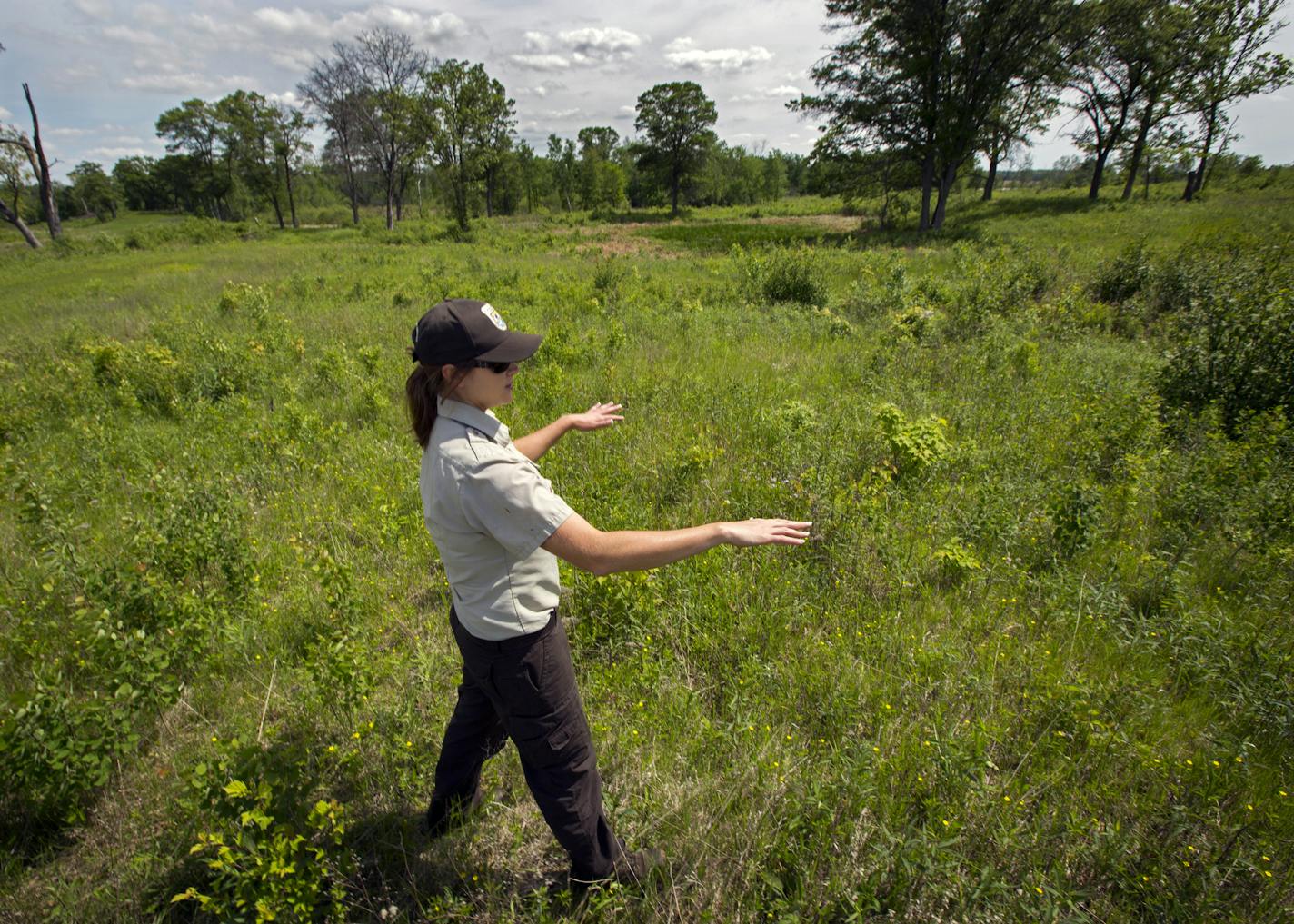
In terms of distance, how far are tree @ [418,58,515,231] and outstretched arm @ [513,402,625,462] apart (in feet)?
124

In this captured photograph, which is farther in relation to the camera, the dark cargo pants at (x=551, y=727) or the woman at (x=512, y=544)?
the dark cargo pants at (x=551, y=727)

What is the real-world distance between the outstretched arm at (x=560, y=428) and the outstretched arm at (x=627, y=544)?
76 centimetres

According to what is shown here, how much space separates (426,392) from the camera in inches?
70.8

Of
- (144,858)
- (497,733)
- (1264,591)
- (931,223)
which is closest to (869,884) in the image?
(497,733)

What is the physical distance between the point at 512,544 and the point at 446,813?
153 cm

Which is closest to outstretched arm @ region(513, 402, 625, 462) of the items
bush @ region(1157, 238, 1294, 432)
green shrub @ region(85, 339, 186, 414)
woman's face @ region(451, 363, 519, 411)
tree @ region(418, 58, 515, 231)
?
woman's face @ region(451, 363, 519, 411)

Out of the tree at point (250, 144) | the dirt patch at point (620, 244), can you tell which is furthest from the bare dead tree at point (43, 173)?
the dirt patch at point (620, 244)

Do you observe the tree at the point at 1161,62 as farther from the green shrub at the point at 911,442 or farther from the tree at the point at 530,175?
the tree at the point at 530,175

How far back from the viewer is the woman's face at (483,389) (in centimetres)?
176

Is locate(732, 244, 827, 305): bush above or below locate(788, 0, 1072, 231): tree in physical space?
below

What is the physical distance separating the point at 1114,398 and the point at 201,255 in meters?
31.6

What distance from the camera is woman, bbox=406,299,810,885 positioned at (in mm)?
1650

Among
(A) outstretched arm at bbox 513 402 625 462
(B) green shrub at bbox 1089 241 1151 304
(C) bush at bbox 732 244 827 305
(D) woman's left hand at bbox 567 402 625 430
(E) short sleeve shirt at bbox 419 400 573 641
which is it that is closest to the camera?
(E) short sleeve shirt at bbox 419 400 573 641

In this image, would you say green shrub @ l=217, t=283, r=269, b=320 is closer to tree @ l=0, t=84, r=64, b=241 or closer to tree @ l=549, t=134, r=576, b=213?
tree @ l=0, t=84, r=64, b=241
